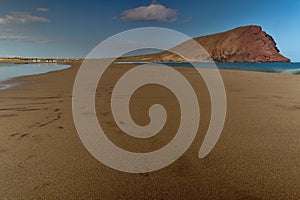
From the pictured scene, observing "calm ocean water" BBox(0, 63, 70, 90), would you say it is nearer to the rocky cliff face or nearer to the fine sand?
the fine sand

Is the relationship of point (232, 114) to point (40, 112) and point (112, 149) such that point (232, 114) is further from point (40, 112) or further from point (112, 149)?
point (40, 112)

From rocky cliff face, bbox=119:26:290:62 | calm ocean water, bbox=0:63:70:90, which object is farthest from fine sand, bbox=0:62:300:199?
rocky cliff face, bbox=119:26:290:62

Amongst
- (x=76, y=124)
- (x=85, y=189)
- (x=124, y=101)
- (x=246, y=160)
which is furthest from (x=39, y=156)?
(x=124, y=101)

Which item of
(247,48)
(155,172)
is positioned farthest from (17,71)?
(247,48)

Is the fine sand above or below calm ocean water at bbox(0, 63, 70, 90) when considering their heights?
below

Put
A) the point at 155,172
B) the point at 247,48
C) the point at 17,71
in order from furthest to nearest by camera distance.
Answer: the point at 247,48 < the point at 17,71 < the point at 155,172

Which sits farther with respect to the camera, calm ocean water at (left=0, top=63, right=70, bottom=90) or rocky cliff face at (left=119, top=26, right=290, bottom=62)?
rocky cliff face at (left=119, top=26, right=290, bottom=62)

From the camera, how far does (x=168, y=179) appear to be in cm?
274

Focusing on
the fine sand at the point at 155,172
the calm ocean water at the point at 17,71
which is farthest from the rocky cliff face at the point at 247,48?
the fine sand at the point at 155,172

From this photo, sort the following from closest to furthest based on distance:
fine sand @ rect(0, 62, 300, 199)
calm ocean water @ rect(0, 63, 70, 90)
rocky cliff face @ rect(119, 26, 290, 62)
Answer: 1. fine sand @ rect(0, 62, 300, 199)
2. calm ocean water @ rect(0, 63, 70, 90)
3. rocky cliff face @ rect(119, 26, 290, 62)

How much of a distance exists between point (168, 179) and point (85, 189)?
36.9 inches

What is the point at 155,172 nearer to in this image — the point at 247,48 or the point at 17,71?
the point at 17,71

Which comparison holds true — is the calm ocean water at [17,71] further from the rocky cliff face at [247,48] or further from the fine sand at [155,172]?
the rocky cliff face at [247,48]

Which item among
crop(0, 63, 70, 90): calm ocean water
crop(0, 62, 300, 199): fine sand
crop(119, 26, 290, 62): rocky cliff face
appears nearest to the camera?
crop(0, 62, 300, 199): fine sand
